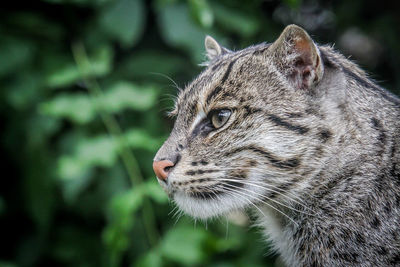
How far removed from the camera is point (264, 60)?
3516mm

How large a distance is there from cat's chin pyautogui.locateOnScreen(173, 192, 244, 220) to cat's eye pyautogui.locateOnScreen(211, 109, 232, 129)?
0.46m

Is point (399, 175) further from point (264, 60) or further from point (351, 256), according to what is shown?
point (264, 60)

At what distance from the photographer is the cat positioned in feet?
10.5

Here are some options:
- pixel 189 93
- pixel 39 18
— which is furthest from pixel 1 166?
pixel 189 93

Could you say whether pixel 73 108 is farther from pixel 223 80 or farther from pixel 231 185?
pixel 231 185

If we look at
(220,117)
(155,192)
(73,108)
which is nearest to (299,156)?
(220,117)

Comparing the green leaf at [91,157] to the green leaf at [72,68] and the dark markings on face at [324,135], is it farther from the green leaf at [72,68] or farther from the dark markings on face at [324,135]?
the dark markings on face at [324,135]

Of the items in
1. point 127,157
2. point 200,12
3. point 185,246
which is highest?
point 200,12

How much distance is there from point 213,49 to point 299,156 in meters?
1.40

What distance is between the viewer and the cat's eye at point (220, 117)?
337 cm

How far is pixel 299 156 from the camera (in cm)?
325

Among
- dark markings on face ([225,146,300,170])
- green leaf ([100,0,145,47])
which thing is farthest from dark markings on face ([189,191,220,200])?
green leaf ([100,0,145,47])

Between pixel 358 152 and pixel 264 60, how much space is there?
0.83m

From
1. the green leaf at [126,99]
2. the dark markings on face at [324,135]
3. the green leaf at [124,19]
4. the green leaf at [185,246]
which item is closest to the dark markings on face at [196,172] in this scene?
the dark markings on face at [324,135]
